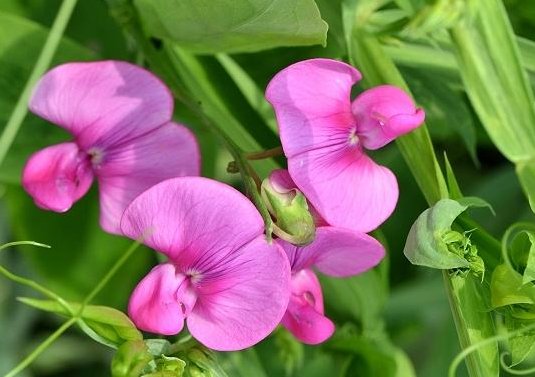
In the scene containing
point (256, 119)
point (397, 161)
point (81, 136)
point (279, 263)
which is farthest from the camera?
Result: point (397, 161)

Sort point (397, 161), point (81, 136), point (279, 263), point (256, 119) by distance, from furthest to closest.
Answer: point (397, 161), point (256, 119), point (81, 136), point (279, 263)

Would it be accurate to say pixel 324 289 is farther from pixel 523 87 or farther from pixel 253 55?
pixel 523 87

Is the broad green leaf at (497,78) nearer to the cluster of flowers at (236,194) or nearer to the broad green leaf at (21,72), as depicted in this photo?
the cluster of flowers at (236,194)

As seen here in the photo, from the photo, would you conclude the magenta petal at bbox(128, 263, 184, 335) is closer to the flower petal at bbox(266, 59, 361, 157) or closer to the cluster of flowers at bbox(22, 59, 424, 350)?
the cluster of flowers at bbox(22, 59, 424, 350)

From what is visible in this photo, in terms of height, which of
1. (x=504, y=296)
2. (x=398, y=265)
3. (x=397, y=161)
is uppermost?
(x=504, y=296)

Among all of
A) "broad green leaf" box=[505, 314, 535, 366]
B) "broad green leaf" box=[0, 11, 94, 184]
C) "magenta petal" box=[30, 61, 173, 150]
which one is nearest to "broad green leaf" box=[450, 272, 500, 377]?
"broad green leaf" box=[505, 314, 535, 366]

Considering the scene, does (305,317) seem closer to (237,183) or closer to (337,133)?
(337,133)

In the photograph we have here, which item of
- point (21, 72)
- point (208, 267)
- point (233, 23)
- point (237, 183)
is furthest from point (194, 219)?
point (237, 183)

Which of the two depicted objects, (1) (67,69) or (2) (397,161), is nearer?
(1) (67,69)

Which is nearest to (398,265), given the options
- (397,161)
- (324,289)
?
(397,161)
